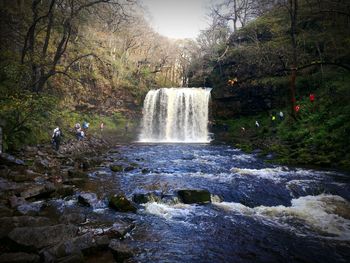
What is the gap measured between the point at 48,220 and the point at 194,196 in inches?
192

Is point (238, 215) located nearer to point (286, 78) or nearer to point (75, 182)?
point (75, 182)

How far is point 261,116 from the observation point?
29828 mm

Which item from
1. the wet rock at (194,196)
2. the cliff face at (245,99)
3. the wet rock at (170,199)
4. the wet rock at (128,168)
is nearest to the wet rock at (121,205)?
the wet rock at (170,199)

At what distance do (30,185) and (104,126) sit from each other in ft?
75.0

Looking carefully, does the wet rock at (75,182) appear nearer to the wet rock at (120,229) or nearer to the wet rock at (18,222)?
the wet rock at (18,222)

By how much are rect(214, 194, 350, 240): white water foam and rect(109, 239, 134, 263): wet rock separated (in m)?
4.33

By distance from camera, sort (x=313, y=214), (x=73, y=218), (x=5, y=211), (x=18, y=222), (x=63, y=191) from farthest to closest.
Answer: (x=63, y=191) → (x=313, y=214) → (x=73, y=218) → (x=5, y=211) → (x=18, y=222)

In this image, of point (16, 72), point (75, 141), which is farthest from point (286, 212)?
point (75, 141)

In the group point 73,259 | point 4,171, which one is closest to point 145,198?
point 73,259

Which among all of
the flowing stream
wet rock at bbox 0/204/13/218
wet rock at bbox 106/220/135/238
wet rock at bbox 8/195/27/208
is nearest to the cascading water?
the flowing stream

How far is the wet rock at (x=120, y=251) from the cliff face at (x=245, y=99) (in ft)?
82.8

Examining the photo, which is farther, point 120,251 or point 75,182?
point 75,182

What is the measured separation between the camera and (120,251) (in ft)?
18.6

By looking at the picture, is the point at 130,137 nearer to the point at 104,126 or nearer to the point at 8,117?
the point at 104,126
